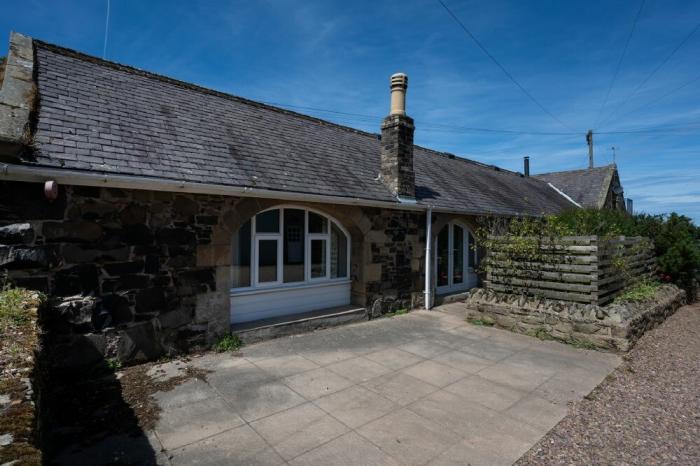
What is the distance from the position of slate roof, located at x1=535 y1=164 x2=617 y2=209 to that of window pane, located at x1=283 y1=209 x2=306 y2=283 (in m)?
19.3

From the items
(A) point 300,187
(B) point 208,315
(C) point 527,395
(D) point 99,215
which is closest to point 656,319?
(C) point 527,395

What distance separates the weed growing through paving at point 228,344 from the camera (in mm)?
6203

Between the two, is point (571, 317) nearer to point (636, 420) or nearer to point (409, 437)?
point (636, 420)

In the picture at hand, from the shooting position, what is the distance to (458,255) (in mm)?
12297

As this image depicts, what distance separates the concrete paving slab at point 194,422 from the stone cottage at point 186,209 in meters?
1.72

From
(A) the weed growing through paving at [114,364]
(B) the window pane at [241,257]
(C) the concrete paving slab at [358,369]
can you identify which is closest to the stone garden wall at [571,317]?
(C) the concrete paving slab at [358,369]

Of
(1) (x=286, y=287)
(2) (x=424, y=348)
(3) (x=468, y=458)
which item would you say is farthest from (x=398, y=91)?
(3) (x=468, y=458)

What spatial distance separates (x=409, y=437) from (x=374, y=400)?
85 centimetres

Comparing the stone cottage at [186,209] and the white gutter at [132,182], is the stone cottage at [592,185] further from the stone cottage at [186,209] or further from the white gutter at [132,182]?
the white gutter at [132,182]

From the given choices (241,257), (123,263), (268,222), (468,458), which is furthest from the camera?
(268,222)

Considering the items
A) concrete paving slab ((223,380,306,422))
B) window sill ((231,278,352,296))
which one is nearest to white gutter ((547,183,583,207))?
window sill ((231,278,352,296))

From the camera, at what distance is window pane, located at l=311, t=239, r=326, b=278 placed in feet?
27.6

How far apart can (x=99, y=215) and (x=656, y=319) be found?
35.2ft

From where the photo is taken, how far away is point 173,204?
580 centimetres
